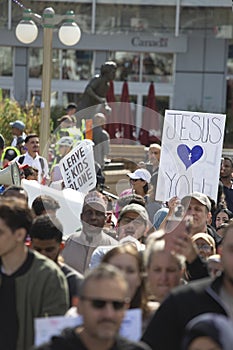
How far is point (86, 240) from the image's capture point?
8406 mm

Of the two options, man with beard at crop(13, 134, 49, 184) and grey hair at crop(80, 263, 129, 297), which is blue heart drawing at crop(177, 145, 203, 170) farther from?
grey hair at crop(80, 263, 129, 297)

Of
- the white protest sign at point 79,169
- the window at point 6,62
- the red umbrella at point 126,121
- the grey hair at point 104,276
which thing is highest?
the grey hair at point 104,276

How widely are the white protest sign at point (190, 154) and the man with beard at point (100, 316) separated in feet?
20.2

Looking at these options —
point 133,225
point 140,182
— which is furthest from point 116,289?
point 140,182

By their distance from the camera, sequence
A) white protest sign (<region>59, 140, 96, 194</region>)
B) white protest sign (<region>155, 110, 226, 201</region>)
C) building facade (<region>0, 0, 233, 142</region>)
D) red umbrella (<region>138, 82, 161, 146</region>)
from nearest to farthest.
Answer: white protest sign (<region>155, 110, 226, 201</region>) → white protest sign (<region>59, 140, 96, 194</region>) → red umbrella (<region>138, 82, 161, 146</region>) → building facade (<region>0, 0, 233, 142</region>)

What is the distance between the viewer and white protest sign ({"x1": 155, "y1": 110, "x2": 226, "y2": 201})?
10.9 m

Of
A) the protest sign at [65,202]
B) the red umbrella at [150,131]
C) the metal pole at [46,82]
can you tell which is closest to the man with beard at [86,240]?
the protest sign at [65,202]

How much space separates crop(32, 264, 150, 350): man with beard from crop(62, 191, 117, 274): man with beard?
3.46 m

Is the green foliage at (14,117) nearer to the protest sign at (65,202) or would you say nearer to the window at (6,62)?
the protest sign at (65,202)

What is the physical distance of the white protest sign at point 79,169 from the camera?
1101 centimetres

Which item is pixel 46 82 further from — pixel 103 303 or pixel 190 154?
pixel 103 303

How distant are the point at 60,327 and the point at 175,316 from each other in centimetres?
55

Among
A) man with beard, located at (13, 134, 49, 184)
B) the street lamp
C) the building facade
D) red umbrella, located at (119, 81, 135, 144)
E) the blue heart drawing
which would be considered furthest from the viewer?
the building facade

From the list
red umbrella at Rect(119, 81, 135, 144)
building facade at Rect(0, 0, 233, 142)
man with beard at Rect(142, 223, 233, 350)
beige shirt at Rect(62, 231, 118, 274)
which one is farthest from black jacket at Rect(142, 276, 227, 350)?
building facade at Rect(0, 0, 233, 142)
